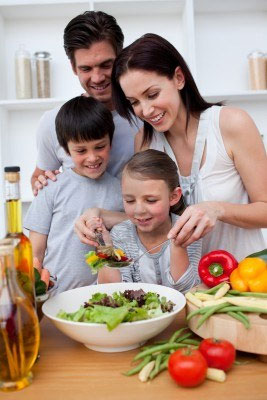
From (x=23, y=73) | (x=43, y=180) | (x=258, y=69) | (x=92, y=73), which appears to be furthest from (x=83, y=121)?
(x=258, y=69)

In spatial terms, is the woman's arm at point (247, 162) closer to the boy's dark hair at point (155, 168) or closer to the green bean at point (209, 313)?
the boy's dark hair at point (155, 168)

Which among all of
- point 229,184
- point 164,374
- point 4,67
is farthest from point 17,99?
point 164,374

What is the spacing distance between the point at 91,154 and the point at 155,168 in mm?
305

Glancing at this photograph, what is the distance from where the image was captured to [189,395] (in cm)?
88

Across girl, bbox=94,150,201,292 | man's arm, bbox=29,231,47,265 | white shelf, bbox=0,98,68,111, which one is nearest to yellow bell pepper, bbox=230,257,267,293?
girl, bbox=94,150,201,292

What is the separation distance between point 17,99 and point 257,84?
1564mm

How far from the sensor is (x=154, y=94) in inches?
69.4

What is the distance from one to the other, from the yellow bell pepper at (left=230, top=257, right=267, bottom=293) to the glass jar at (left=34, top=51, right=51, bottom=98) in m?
2.21

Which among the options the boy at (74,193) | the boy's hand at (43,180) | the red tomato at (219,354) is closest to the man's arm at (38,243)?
the boy at (74,193)

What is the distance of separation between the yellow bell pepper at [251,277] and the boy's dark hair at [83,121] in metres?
0.92

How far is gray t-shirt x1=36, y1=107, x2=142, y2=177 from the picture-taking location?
2.24m

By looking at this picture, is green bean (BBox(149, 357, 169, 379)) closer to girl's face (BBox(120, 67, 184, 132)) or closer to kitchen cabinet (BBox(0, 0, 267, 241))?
girl's face (BBox(120, 67, 184, 132))

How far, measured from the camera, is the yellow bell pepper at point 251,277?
1.22 metres

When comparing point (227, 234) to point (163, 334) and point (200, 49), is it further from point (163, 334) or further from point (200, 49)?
point (200, 49)
